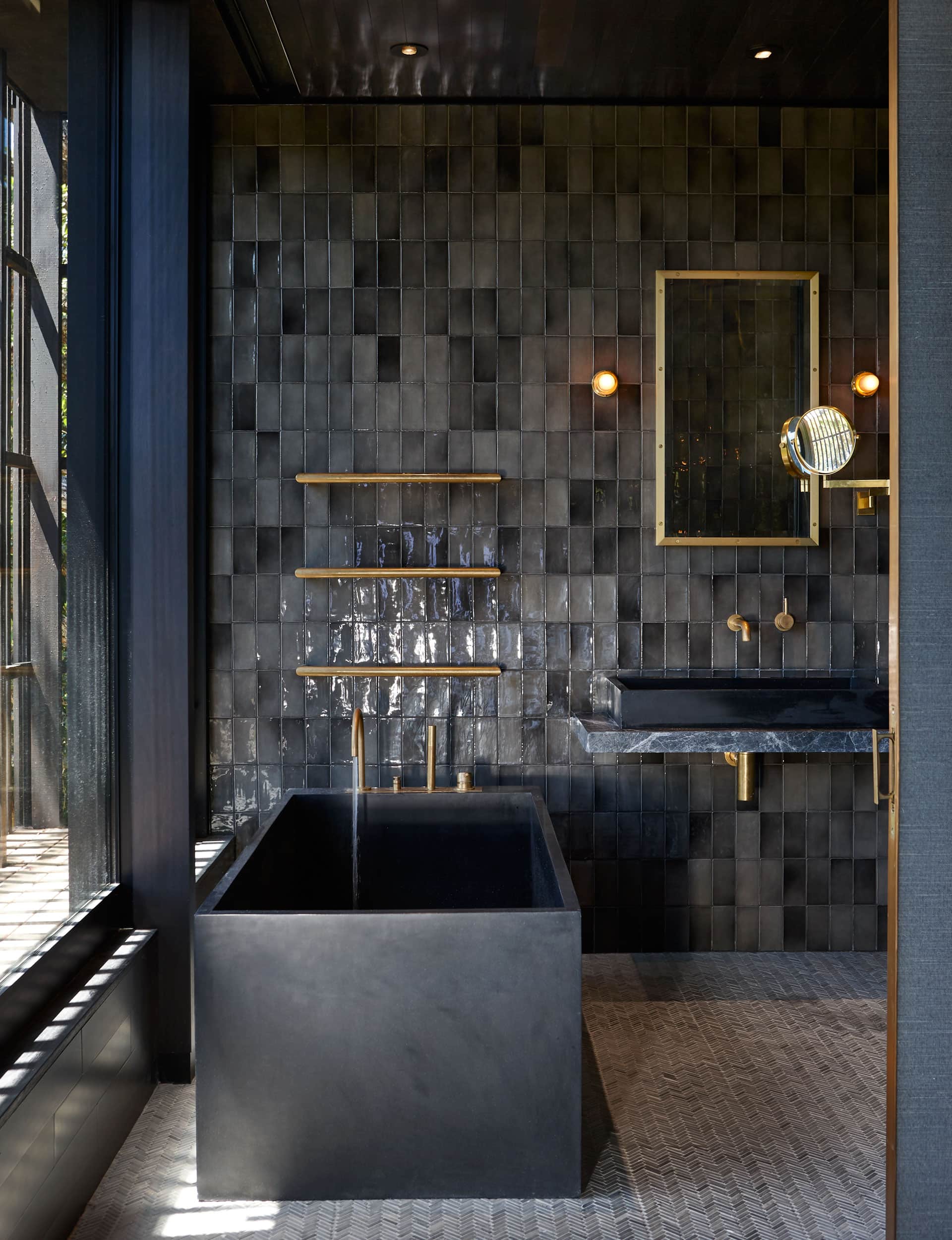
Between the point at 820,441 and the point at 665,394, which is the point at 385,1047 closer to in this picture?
the point at 820,441

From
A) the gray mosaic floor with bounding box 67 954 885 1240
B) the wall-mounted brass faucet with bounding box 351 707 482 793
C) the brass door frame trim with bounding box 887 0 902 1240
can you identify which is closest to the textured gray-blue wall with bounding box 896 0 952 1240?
the brass door frame trim with bounding box 887 0 902 1240

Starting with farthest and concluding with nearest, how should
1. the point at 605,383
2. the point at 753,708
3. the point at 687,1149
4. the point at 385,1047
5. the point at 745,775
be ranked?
the point at 605,383
the point at 745,775
the point at 753,708
the point at 687,1149
the point at 385,1047

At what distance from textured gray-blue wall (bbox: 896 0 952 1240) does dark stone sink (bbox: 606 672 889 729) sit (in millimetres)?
1475

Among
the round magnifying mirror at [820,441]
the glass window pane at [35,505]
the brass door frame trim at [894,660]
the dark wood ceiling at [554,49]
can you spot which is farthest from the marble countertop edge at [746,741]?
the dark wood ceiling at [554,49]

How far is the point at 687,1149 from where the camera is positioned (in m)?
2.40

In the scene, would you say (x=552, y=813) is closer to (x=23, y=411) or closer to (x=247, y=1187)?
(x=247, y=1187)

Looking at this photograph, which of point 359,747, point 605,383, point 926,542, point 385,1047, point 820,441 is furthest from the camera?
point 605,383

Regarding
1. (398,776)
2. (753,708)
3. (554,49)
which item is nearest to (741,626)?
(753,708)

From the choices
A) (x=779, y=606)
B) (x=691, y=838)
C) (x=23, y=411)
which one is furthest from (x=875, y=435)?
(x=23, y=411)

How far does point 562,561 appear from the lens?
373 centimetres

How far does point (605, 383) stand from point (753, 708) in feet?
4.19

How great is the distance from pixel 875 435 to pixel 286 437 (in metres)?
2.21

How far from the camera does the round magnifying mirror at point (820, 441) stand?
2668 mm

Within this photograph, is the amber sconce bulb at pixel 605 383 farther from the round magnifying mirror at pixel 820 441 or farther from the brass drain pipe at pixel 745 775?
the brass drain pipe at pixel 745 775
